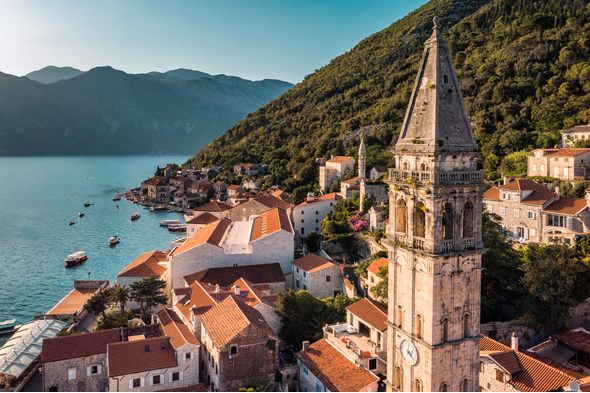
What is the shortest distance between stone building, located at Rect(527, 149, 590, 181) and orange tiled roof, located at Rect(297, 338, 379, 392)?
2531 centimetres

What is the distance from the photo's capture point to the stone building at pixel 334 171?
61.1 metres

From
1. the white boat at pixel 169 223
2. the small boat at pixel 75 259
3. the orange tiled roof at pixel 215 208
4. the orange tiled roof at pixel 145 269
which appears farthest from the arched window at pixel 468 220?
the white boat at pixel 169 223

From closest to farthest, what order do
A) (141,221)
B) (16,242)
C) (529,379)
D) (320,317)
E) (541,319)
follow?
(529,379)
(541,319)
(320,317)
(16,242)
(141,221)

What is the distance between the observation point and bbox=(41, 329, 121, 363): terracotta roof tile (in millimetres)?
20656

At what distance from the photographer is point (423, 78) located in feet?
42.4

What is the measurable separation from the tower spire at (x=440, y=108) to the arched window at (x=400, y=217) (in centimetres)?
195

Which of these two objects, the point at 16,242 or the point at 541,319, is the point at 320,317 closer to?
the point at 541,319

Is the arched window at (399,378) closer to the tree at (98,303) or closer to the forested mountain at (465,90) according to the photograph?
the forested mountain at (465,90)

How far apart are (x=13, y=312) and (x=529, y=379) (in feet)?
134

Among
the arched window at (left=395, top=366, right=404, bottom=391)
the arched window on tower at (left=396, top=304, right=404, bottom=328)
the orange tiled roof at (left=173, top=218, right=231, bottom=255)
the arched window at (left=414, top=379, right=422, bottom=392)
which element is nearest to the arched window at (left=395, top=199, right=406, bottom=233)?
the arched window on tower at (left=396, top=304, right=404, bottom=328)

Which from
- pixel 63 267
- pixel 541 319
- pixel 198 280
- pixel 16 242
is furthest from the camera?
pixel 16 242

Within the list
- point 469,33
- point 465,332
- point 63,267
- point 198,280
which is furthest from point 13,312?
point 469,33

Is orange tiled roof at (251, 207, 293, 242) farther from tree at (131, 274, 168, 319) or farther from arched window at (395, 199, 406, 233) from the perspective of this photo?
arched window at (395, 199, 406, 233)

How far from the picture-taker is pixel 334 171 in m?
62.1
